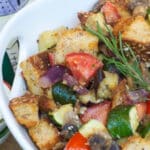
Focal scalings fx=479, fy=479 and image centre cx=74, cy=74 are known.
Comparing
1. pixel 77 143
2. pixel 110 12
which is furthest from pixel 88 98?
pixel 110 12

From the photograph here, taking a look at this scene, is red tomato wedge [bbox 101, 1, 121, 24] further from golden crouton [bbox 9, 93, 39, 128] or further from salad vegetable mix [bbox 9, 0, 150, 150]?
golden crouton [bbox 9, 93, 39, 128]

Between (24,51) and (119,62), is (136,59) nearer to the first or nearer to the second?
(119,62)

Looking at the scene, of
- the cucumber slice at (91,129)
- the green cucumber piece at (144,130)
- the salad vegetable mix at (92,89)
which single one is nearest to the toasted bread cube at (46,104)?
the salad vegetable mix at (92,89)

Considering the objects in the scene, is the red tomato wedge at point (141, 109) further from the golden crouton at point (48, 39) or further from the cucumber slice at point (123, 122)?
the golden crouton at point (48, 39)

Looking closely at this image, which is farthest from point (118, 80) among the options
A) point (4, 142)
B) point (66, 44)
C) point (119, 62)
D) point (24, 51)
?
point (4, 142)

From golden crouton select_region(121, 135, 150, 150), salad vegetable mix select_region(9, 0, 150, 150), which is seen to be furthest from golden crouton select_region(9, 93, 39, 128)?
golden crouton select_region(121, 135, 150, 150)
